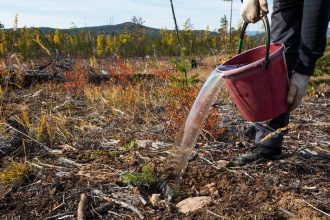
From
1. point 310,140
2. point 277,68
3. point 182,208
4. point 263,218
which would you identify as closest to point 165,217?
point 182,208

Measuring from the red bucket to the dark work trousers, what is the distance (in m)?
0.15

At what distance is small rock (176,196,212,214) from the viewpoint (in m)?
2.09

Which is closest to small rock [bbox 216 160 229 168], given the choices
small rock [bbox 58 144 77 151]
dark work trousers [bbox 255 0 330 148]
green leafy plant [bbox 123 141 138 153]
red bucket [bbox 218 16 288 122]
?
dark work trousers [bbox 255 0 330 148]

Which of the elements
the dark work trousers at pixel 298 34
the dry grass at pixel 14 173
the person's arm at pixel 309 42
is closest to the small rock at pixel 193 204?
the dark work trousers at pixel 298 34

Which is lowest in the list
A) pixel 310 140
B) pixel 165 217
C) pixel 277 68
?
pixel 165 217

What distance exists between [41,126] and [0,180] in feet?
2.09

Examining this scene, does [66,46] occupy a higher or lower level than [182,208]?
higher

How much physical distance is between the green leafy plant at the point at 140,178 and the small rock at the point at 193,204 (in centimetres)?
27

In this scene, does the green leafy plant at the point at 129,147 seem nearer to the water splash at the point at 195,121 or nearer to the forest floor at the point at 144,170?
the forest floor at the point at 144,170

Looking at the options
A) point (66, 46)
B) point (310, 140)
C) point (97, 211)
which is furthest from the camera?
point (66, 46)

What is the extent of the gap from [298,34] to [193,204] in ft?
4.02

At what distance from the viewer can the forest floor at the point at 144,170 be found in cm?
210

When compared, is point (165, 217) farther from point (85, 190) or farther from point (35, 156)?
point (35, 156)

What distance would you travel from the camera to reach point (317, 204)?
6.64 ft
